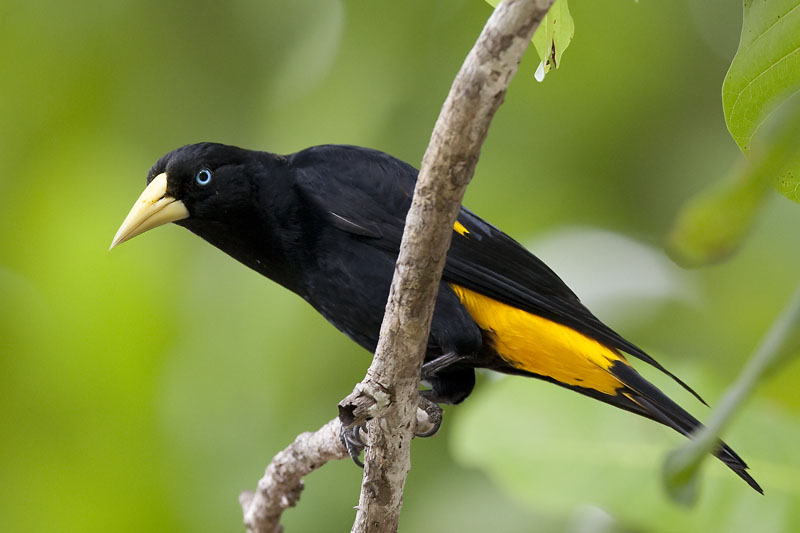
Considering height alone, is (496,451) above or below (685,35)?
below

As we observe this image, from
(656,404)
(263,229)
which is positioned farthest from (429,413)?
(263,229)

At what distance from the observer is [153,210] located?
2504 millimetres

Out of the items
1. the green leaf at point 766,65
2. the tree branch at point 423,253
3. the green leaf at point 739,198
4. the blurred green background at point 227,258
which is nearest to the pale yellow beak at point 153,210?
the tree branch at point 423,253

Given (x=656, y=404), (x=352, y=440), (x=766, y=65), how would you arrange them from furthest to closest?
1. (x=352, y=440)
2. (x=656, y=404)
3. (x=766, y=65)

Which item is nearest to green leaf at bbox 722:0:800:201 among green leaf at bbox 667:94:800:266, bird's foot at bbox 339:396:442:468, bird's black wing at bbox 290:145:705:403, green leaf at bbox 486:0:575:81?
green leaf at bbox 486:0:575:81

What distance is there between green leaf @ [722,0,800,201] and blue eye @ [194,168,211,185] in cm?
174

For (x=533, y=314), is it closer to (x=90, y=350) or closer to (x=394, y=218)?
(x=394, y=218)

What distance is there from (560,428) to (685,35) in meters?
2.73

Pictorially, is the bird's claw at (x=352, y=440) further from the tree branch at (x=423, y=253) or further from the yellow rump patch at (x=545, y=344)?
the yellow rump patch at (x=545, y=344)

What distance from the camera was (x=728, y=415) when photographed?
0.67m

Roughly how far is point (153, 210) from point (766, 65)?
1797mm

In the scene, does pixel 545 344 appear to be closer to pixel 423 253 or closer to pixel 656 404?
pixel 656 404

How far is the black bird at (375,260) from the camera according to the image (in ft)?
7.83

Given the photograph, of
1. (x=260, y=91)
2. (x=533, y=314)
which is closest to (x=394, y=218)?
(x=533, y=314)
